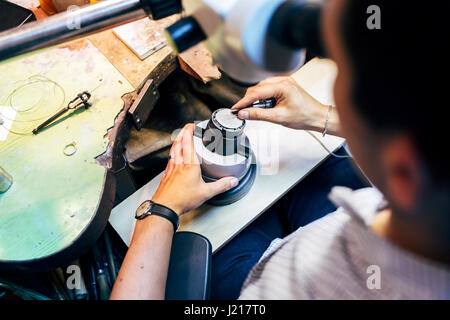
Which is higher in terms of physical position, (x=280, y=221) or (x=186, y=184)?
(x=186, y=184)

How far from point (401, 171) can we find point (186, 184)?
21.7 inches

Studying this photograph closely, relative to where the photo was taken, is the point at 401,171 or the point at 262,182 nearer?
the point at 401,171

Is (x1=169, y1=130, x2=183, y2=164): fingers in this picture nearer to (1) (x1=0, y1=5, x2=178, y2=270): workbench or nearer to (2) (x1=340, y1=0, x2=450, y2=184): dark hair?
(1) (x1=0, y1=5, x2=178, y2=270): workbench

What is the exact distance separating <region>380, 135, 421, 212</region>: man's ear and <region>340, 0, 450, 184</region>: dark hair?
0.01 meters

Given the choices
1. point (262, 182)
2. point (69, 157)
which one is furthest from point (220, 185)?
point (69, 157)

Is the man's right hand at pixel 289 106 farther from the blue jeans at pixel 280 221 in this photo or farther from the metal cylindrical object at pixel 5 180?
the metal cylindrical object at pixel 5 180

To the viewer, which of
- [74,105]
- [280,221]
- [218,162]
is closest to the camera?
[218,162]

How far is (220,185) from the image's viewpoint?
82 cm

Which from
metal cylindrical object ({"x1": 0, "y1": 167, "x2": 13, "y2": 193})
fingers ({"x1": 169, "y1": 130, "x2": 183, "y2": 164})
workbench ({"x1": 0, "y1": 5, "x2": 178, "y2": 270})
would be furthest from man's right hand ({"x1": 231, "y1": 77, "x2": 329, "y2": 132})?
metal cylindrical object ({"x1": 0, "y1": 167, "x2": 13, "y2": 193})

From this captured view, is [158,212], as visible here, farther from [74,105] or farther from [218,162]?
[74,105]

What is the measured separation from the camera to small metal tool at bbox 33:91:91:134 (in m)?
0.87

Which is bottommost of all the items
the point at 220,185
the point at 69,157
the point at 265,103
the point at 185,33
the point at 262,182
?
the point at 262,182

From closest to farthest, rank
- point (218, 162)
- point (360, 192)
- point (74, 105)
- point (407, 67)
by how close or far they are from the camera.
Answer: point (407, 67), point (360, 192), point (218, 162), point (74, 105)
